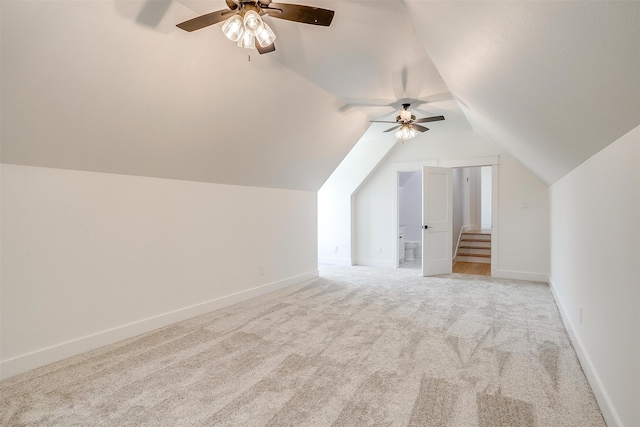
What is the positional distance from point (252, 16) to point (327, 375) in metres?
2.38

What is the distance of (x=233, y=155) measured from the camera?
3.72 metres

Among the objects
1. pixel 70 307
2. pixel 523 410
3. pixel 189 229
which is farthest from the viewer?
pixel 189 229

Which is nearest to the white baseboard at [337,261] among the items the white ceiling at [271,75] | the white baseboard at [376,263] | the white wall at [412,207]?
the white baseboard at [376,263]

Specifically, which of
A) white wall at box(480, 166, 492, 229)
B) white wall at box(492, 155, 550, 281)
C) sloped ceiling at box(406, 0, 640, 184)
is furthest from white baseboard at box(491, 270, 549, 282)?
white wall at box(480, 166, 492, 229)

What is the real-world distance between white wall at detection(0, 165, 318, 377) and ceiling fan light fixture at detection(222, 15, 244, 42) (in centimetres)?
179

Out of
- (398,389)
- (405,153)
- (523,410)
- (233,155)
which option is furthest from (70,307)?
(405,153)

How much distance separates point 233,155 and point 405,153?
3.92m

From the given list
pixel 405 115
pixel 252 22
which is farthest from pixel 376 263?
pixel 252 22

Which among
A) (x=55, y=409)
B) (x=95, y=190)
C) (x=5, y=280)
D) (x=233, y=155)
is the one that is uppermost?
(x=233, y=155)

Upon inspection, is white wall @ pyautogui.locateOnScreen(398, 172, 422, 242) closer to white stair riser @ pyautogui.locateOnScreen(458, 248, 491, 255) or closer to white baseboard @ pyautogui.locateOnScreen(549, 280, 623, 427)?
white stair riser @ pyautogui.locateOnScreen(458, 248, 491, 255)

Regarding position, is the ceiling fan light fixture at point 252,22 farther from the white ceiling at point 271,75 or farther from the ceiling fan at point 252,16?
the white ceiling at point 271,75

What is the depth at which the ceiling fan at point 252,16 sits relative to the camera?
1850mm

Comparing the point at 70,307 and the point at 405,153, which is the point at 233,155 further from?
the point at 405,153

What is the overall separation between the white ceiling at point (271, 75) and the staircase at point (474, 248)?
14.9 ft
